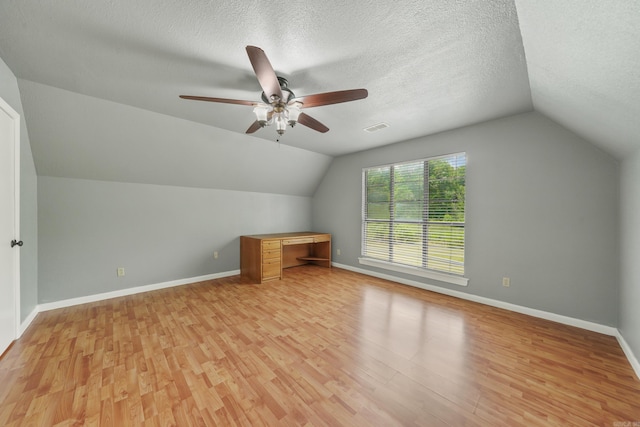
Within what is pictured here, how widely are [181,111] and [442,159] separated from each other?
12.1 ft

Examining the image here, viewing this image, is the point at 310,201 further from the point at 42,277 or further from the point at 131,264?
the point at 42,277

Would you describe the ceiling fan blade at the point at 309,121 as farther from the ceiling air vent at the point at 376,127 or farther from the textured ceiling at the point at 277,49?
the ceiling air vent at the point at 376,127

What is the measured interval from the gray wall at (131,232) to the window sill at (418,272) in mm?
2471

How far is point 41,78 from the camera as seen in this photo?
6.81 ft

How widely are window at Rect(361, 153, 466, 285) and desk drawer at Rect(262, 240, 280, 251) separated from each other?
1.73 meters

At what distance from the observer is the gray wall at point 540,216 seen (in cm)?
235

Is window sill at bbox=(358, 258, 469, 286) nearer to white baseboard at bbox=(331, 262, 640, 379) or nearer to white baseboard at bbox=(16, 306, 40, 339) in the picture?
white baseboard at bbox=(331, 262, 640, 379)

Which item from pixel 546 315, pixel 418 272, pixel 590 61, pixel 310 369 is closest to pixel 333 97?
pixel 590 61

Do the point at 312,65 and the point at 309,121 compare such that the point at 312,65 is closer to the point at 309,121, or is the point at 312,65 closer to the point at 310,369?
the point at 309,121

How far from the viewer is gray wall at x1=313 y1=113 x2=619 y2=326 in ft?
7.72

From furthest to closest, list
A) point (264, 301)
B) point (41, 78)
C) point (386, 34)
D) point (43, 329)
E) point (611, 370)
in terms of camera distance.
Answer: point (264, 301), point (43, 329), point (41, 78), point (611, 370), point (386, 34)

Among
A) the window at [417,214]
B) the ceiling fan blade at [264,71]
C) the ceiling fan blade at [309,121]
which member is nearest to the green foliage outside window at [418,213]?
the window at [417,214]

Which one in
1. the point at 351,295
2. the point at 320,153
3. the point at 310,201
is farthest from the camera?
the point at 310,201

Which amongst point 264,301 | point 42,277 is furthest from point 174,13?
point 42,277
